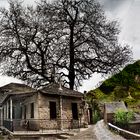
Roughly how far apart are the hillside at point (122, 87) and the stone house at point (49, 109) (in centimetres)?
1133

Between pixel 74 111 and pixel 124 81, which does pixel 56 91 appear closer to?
pixel 74 111

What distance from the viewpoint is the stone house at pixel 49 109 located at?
3425 cm

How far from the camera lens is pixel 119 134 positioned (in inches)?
938

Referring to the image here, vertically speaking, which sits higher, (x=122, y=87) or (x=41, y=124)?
(x=122, y=87)

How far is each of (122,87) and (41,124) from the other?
806 inches

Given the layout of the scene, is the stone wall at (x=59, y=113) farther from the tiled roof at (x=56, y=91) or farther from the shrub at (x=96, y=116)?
the shrub at (x=96, y=116)

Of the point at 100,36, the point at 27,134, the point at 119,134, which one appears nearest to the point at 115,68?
the point at 100,36

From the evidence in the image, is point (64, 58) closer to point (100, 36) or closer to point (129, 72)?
point (100, 36)

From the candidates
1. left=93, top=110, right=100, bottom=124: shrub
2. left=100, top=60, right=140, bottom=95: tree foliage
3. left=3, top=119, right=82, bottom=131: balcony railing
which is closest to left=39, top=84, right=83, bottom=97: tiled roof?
left=3, top=119, right=82, bottom=131: balcony railing

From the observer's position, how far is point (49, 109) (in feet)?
115

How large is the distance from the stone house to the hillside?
37.2 feet

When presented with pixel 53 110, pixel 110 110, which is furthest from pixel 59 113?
pixel 110 110

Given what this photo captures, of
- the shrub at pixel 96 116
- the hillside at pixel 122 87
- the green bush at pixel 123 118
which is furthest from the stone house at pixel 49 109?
the hillside at pixel 122 87

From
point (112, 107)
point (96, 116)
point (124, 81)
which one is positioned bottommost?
point (96, 116)
